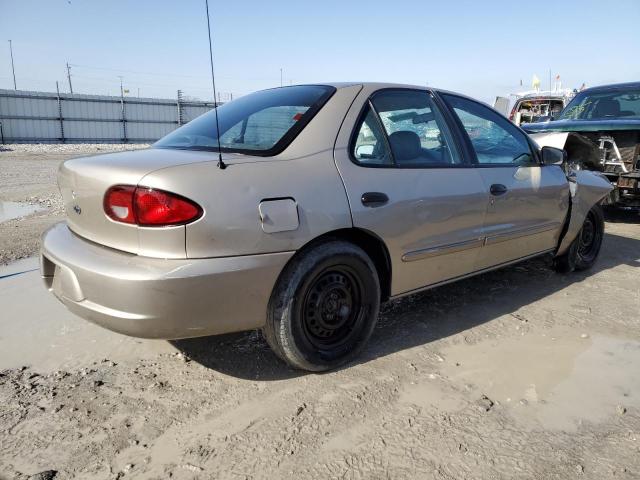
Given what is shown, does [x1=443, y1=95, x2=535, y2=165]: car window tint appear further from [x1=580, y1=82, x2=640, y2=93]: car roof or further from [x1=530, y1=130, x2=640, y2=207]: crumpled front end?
[x1=580, y1=82, x2=640, y2=93]: car roof

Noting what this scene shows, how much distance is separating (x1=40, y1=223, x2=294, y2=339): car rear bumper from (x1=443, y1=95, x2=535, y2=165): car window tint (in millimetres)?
1838

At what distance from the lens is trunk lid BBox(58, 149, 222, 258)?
2156 mm

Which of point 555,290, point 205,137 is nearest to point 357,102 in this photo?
point 205,137

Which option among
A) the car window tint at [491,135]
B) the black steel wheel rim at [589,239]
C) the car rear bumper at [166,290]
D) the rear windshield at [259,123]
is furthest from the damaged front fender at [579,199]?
the car rear bumper at [166,290]

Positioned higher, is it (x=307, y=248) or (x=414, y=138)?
(x=414, y=138)

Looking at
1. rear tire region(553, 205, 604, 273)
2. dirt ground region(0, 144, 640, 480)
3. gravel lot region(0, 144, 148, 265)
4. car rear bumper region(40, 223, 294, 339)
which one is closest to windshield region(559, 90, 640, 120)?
rear tire region(553, 205, 604, 273)

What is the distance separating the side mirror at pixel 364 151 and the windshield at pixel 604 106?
6437mm

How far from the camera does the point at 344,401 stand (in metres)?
2.46

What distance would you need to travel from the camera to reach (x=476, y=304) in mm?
3838

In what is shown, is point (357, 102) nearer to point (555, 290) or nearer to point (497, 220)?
point (497, 220)

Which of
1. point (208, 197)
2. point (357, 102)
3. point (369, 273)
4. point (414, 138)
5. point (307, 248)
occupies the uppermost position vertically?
point (357, 102)

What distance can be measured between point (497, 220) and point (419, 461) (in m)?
1.96

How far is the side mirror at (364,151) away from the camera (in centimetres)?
275

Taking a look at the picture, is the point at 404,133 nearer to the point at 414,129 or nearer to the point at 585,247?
the point at 414,129
